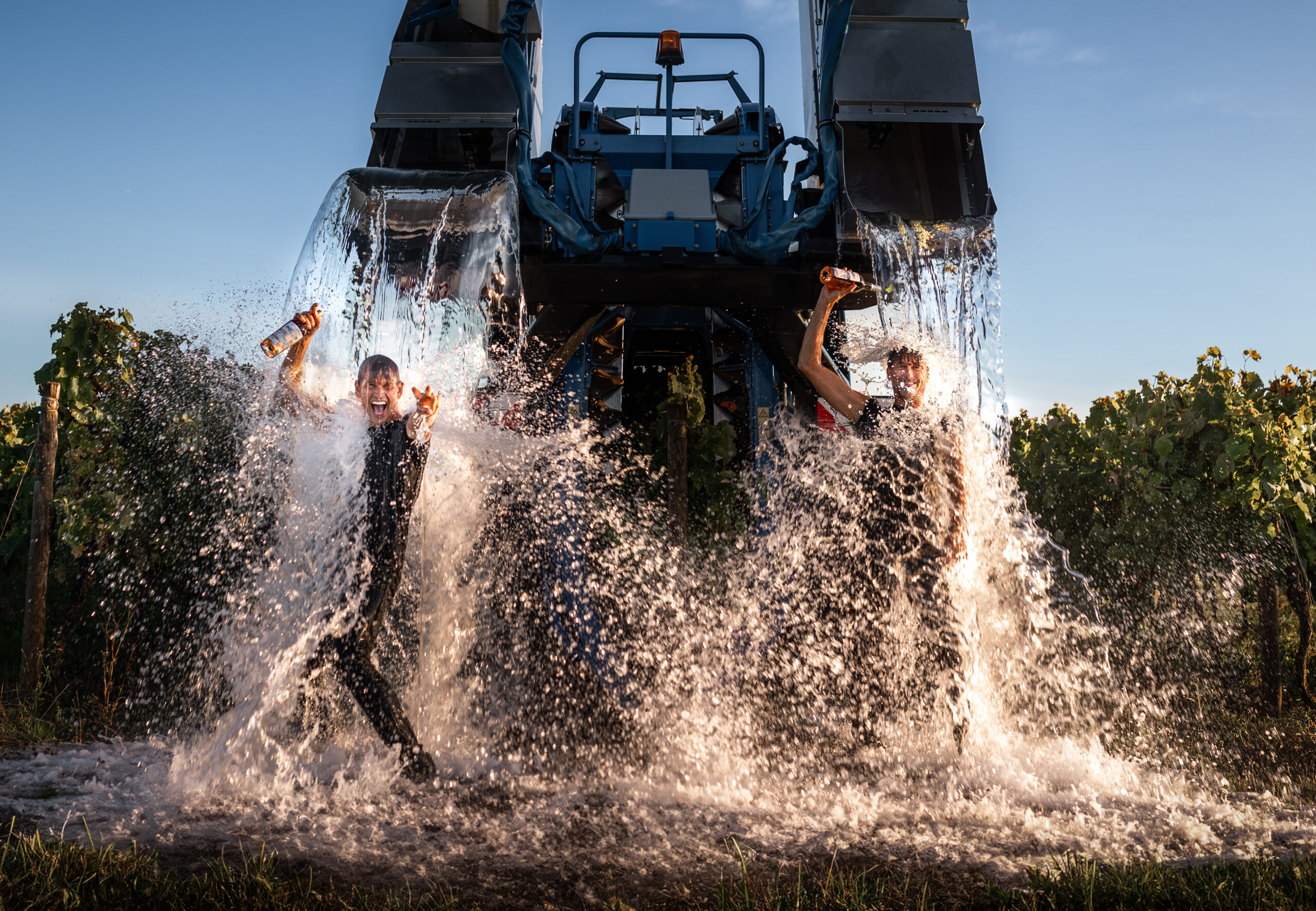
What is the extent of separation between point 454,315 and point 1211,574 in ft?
16.6

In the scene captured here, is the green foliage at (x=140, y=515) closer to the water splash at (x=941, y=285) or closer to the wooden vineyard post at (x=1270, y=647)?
the water splash at (x=941, y=285)

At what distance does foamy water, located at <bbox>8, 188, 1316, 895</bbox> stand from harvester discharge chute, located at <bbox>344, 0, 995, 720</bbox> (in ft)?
1.02

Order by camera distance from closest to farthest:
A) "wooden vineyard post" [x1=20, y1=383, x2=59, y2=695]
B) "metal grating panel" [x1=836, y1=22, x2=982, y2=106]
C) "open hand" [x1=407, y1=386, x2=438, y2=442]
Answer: "open hand" [x1=407, y1=386, x2=438, y2=442]
"wooden vineyard post" [x1=20, y1=383, x2=59, y2=695]
"metal grating panel" [x1=836, y1=22, x2=982, y2=106]

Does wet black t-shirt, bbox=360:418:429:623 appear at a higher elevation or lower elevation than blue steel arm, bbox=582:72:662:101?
lower

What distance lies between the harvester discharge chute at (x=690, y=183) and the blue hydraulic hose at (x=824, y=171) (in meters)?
0.01

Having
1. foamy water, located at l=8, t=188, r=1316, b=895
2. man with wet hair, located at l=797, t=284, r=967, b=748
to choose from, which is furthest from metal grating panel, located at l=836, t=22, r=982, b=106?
man with wet hair, located at l=797, t=284, r=967, b=748

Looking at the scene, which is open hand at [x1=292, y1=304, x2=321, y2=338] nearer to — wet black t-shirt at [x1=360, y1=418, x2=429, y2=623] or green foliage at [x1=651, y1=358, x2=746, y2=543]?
wet black t-shirt at [x1=360, y1=418, x2=429, y2=623]

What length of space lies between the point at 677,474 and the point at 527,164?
7.03 ft

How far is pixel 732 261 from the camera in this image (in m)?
5.19

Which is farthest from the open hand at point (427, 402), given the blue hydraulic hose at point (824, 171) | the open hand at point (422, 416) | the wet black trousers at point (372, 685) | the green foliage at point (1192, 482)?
the green foliage at point (1192, 482)

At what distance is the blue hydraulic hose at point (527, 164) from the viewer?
5.28 m

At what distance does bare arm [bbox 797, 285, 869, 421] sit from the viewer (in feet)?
13.0

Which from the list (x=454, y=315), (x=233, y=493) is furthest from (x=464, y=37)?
(x=233, y=493)

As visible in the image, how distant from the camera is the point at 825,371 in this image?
158 inches
